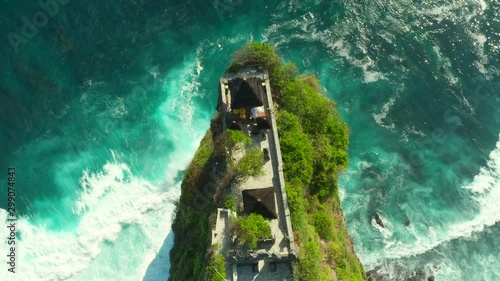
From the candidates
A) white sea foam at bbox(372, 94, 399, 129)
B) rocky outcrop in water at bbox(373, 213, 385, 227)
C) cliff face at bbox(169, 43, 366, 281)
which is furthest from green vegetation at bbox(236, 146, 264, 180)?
white sea foam at bbox(372, 94, 399, 129)

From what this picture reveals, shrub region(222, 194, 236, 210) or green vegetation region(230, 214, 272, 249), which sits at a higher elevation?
shrub region(222, 194, 236, 210)

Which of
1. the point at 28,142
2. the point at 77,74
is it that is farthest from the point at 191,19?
the point at 28,142

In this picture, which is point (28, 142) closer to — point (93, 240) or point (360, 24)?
point (93, 240)

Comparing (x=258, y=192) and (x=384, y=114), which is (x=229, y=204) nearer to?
(x=258, y=192)

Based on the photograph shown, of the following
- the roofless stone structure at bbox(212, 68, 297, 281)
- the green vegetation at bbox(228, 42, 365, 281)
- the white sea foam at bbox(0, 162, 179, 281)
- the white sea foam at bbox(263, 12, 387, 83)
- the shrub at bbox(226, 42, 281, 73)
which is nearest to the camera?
the roofless stone structure at bbox(212, 68, 297, 281)

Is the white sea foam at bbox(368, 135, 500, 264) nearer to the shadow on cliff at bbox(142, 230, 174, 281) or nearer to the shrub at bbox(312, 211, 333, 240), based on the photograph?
the shrub at bbox(312, 211, 333, 240)

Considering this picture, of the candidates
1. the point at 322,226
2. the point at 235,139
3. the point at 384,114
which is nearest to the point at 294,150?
the point at 235,139

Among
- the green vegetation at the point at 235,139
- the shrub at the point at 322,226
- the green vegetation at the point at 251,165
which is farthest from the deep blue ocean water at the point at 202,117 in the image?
the green vegetation at the point at 251,165

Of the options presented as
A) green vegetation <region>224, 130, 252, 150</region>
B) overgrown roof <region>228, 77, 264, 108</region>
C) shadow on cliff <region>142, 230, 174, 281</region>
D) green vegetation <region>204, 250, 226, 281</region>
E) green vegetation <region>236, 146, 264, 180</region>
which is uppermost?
overgrown roof <region>228, 77, 264, 108</region>
